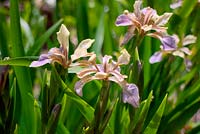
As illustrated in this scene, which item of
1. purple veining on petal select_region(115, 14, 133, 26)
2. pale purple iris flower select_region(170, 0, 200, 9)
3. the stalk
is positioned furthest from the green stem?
pale purple iris flower select_region(170, 0, 200, 9)

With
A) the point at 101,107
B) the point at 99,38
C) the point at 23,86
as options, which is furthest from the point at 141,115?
the point at 99,38

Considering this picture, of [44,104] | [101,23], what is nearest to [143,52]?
[101,23]

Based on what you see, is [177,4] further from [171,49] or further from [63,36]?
[63,36]

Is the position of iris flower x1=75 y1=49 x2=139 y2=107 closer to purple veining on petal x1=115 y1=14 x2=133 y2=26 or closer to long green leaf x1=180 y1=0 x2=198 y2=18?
purple veining on petal x1=115 y1=14 x2=133 y2=26

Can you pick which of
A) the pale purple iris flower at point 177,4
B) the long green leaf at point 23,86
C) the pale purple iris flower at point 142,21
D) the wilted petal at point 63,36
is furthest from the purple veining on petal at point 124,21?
the pale purple iris flower at point 177,4

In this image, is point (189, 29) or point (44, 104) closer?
point (44, 104)

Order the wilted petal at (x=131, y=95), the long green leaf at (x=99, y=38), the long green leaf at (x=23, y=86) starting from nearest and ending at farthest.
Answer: the wilted petal at (x=131, y=95)
the long green leaf at (x=23, y=86)
the long green leaf at (x=99, y=38)

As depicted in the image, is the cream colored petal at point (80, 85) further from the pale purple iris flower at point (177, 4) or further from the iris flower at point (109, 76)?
the pale purple iris flower at point (177, 4)

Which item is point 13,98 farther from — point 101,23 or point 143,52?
point 101,23

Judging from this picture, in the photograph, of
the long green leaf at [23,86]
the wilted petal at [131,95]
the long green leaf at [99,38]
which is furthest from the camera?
the long green leaf at [99,38]
